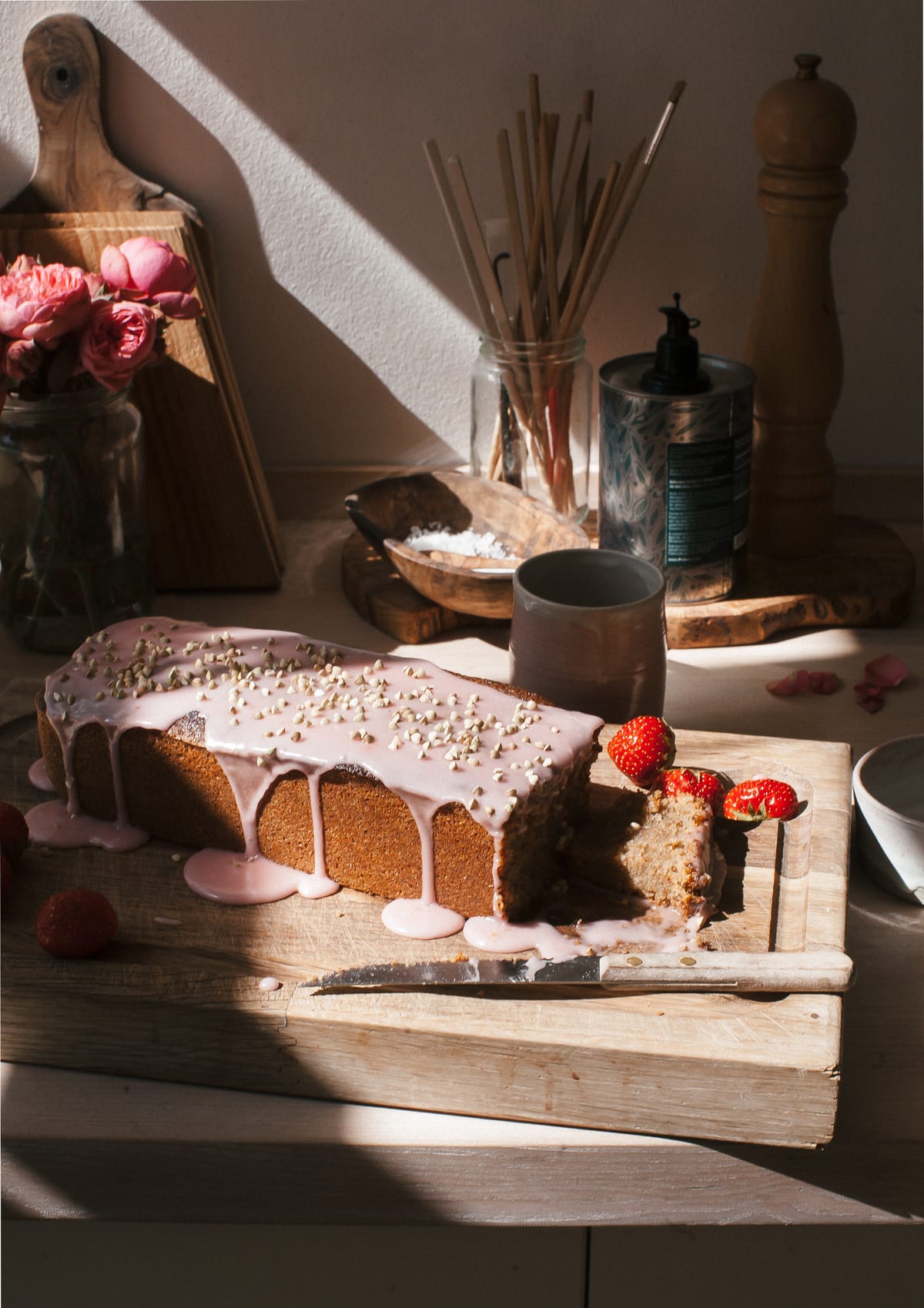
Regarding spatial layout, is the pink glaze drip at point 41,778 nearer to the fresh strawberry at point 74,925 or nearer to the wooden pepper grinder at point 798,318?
the fresh strawberry at point 74,925

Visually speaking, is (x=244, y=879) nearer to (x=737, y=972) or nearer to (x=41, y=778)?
(x=41, y=778)

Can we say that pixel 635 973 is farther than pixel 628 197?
No

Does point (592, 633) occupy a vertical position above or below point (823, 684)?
above

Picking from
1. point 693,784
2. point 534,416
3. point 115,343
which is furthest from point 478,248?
point 693,784

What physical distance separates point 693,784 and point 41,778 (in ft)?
1.74

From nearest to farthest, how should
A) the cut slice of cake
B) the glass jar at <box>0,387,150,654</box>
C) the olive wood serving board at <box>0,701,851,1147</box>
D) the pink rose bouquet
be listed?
the olive wood serving board at <box>0,701,851,1147</box> < the cut slice of cake < the pink rose bouquet < the glass jar at <box>0,387,150,654</box>

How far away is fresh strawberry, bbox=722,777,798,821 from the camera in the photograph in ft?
3.37

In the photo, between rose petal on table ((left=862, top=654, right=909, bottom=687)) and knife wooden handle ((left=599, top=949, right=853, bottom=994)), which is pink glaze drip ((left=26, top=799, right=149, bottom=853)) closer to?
knife wooden handle ((left=599, top=949, right=853, bottom=994))

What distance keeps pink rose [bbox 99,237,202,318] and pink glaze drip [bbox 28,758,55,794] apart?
43 cm

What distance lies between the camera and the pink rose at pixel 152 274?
4.02 ft

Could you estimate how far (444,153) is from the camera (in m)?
1.46

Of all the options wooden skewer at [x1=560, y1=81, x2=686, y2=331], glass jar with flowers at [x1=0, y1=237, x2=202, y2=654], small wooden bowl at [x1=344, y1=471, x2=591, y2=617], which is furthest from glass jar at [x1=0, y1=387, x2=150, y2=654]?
wooden skewer at [x1=560, y1=81, x2=686, y2=331]

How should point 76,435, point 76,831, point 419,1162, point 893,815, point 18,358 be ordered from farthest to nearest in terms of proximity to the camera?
1. point 76,435
2. point 18,358
3. point 76,831
4. point 893,815
5. point 419,1162

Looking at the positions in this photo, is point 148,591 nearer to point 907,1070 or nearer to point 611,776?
point 611,776
